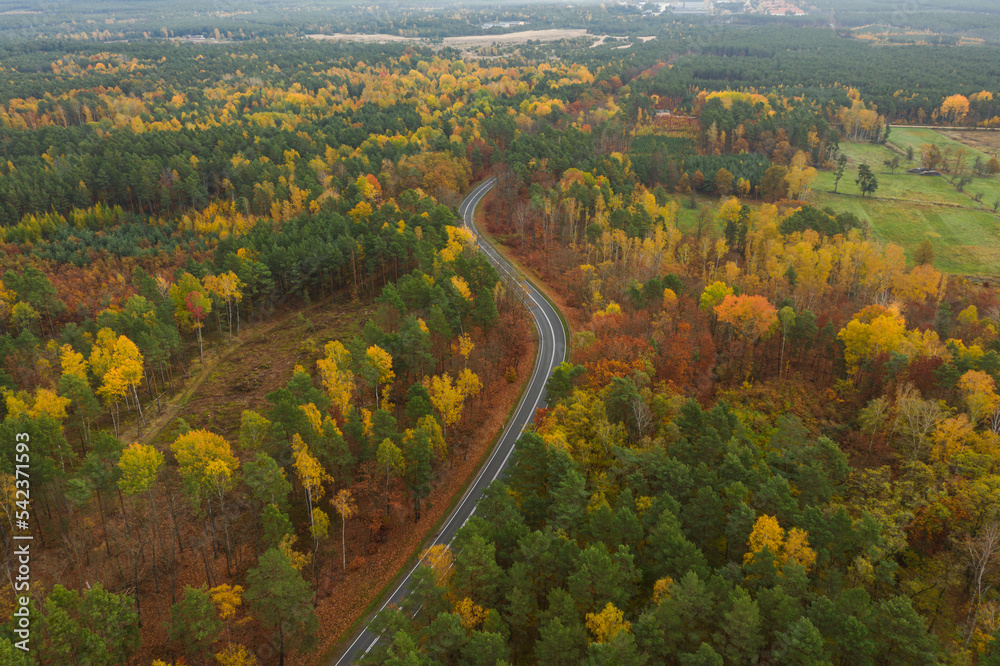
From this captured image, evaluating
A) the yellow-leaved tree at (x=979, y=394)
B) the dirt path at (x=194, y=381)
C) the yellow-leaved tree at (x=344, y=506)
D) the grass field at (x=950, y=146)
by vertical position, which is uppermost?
the grass field at (x=950, y=146)

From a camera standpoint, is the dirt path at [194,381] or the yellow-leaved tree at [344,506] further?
the dirt path at [194,381]

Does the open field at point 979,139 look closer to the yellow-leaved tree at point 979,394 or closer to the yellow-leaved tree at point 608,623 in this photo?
the yellow-leaved tree at point 979,394

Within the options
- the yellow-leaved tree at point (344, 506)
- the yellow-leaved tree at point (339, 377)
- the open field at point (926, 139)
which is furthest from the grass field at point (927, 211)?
the yellow-leaved tree at point (344, 506)

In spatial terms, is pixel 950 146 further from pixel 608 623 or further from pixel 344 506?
pixel 344 506

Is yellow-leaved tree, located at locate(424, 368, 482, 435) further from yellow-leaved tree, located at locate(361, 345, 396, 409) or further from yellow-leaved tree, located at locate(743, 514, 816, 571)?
yellow-leaved tree, located at locate(743, 514, 816, 571)

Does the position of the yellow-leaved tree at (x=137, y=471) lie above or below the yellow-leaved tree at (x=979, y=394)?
below

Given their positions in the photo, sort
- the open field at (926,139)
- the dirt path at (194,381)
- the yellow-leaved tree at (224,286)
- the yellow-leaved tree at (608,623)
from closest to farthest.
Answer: the yellow-leaved tree at (608,623), the dirt path at (194,381), the yellow-leaved tree at (224,286), the open field at (926,139)

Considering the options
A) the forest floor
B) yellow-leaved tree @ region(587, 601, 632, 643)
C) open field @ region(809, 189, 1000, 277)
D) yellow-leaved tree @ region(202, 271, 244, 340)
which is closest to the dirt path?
the forest floor

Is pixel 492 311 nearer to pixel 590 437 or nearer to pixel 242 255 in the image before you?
pixel 590 437
